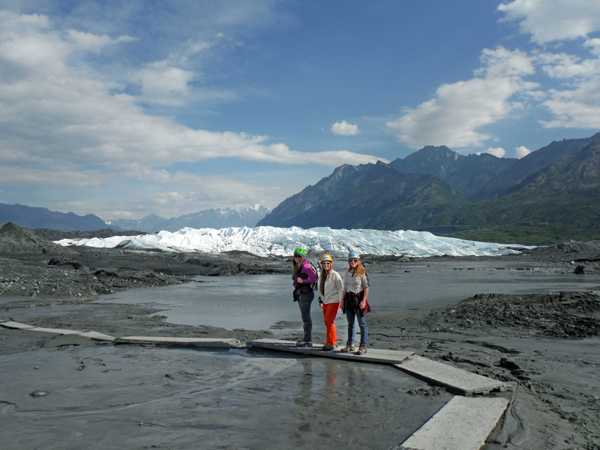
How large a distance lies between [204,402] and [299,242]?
70.8 m

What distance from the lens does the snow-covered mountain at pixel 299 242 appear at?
6825 centimetres

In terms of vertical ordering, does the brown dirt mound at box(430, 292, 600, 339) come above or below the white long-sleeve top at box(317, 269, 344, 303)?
below

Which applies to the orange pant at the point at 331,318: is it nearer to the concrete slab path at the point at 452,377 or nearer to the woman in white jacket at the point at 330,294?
the woman in white jacket at the point at 330,294

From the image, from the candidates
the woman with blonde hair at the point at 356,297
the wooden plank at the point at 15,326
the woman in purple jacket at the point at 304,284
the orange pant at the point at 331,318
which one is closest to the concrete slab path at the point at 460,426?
the woman with blonde hair at the point at 356,297

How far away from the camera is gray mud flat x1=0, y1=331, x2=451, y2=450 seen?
4.28 m

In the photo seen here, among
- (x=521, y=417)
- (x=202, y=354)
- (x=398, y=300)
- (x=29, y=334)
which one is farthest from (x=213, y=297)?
(x=521, y=417)

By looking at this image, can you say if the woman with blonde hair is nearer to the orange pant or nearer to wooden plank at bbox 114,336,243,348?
the orange pant

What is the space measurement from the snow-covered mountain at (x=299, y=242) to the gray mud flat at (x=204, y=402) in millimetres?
58883

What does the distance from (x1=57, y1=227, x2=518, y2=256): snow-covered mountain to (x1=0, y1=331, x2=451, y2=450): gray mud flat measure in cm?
5888

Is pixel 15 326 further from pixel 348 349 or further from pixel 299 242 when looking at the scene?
pixel 299 242

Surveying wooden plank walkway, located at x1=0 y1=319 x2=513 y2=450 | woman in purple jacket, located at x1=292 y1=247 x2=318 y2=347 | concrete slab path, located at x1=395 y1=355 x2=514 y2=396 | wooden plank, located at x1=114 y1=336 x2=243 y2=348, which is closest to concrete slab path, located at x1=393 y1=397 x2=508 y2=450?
wooden plank walkway, located at x1=0 y1=319 x2=513 y2=450

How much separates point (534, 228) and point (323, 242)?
11853 cm

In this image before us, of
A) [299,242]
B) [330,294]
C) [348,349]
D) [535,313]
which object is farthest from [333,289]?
[299,242]

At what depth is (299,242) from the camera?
76.2 metres
